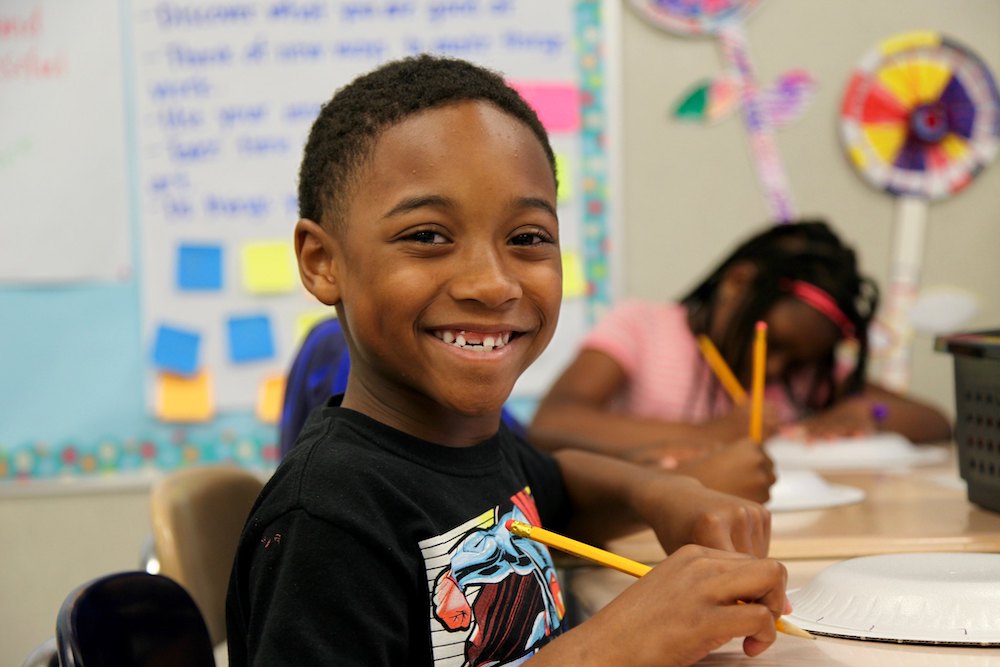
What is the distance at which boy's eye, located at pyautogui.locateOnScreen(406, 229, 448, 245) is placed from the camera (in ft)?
2.11

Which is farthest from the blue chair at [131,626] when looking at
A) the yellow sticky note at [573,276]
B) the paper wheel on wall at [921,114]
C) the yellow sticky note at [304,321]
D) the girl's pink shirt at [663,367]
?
the paper wheel on wall at [921,114]

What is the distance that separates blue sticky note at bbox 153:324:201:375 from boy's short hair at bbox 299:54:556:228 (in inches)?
56.9

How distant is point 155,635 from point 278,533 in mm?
308

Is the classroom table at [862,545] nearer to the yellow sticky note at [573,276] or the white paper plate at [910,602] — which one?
the white paper plate at [910,602]

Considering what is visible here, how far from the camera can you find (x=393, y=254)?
2.10ft

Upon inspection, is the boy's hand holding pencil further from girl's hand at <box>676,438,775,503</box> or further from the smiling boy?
girl's hand at <box>676,438,775,503</box>

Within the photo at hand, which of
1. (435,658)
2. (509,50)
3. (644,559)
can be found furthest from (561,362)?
(435,658)

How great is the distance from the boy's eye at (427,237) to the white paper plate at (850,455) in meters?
0.84

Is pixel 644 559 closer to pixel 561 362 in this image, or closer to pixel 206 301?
pixel 561 362

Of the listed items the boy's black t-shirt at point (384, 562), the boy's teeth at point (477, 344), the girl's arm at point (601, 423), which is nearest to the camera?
the boy's black t-shirt at point (384, 562)

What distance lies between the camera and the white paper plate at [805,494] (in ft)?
3.50

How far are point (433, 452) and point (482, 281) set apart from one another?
0.39ft

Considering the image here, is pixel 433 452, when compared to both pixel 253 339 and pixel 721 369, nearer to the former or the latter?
pixel 721 369

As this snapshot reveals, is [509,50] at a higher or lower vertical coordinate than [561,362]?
higher
